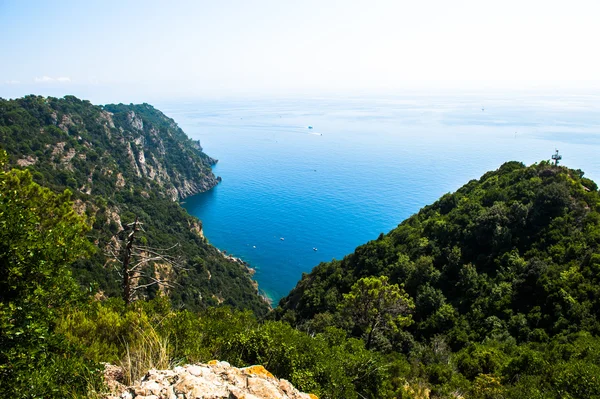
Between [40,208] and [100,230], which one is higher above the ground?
[40,208]

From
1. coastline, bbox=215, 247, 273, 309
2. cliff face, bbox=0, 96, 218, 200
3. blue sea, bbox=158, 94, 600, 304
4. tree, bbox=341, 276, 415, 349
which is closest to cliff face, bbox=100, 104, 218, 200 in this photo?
cliff face, bbox=0, 96, 218, 200

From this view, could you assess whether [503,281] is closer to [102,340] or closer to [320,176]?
[102,340]

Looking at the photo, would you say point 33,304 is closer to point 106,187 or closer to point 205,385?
point 205,385

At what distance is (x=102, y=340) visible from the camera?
28.1 ft

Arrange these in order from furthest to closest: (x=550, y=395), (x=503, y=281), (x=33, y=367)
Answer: (x=503, y=281)
(x=550, y=395)
(x=33, y=367)

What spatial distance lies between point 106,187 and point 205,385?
224 ft

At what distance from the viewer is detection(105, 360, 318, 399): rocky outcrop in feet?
19.5

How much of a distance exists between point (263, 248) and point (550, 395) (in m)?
68.8

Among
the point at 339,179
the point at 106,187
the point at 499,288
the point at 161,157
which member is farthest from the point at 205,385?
the point at 161,157

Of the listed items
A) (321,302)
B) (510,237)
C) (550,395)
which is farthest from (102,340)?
(510,237)

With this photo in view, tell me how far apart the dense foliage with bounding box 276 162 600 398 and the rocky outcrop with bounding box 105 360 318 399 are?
7.71 metres

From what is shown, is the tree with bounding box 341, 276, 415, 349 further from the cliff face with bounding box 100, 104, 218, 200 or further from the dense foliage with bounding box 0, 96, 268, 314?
the cliff face with bounding box 100, 104, 218, 200

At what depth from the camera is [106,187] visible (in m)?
65.2

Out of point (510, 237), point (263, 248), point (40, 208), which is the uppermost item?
→ point (40, 208)
